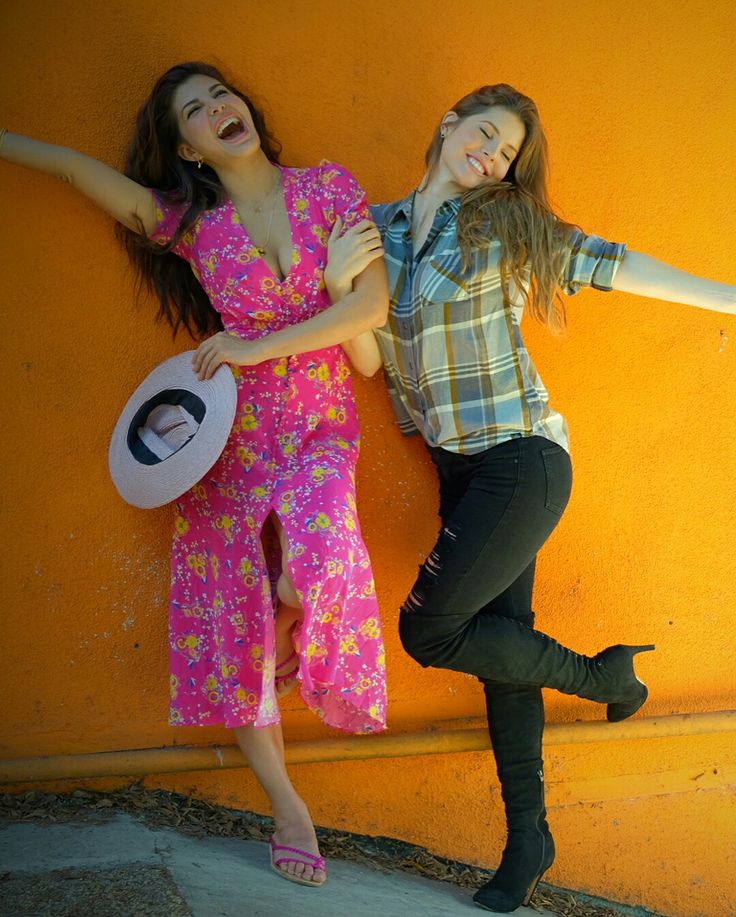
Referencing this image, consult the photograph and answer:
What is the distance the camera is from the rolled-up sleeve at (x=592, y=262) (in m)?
2.83

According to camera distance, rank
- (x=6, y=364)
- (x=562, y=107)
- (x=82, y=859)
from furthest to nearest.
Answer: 1. (x=562, y=107)
2. (x=6, y=364)
3. (x=82, y=859)

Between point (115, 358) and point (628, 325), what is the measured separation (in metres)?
1.58

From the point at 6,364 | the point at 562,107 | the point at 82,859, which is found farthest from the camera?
the point at 562,107

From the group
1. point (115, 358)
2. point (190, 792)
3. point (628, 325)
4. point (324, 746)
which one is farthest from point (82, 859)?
point (628, 325)

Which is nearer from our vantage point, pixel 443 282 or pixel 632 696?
pixel 443 282

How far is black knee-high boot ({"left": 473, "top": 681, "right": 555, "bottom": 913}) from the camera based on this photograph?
3.01 meters

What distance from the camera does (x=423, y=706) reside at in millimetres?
3373

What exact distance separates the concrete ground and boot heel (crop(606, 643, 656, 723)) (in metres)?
0.61

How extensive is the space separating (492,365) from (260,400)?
626 millimetres

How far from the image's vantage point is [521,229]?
9.31 feet

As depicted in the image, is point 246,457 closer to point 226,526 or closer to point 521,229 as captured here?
point 226,526

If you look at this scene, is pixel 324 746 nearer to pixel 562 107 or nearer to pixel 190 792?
pixel 190 792

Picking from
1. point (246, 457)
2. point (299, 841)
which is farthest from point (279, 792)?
point (246, 457)

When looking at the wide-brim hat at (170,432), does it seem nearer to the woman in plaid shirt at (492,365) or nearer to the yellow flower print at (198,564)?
the yellow flower print at (198,564)
